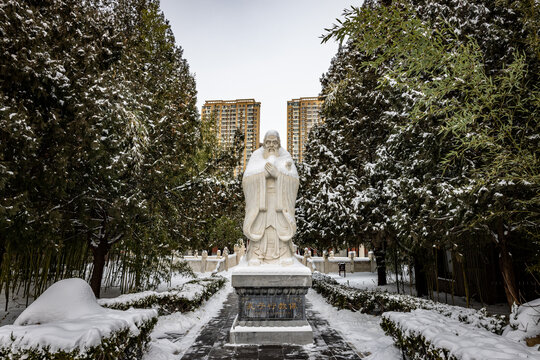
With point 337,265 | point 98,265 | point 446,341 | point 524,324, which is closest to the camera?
point 446,341

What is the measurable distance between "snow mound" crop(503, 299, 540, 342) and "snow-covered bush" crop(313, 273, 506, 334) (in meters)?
0.47

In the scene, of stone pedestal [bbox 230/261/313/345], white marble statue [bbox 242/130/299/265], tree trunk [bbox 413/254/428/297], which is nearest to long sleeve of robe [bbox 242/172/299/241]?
white marble statue [bbox 242/130/299/265]

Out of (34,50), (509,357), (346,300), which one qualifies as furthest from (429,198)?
(34,50)

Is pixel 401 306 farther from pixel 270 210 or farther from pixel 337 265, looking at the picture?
pixel 337 265

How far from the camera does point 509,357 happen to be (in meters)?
2.55

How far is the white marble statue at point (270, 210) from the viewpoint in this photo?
20.3ft

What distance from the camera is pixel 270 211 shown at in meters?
6.36

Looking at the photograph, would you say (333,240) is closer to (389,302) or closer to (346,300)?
(346,300)

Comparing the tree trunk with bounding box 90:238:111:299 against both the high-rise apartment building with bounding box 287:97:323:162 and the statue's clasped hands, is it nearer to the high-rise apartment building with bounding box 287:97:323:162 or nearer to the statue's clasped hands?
the statue's clasped hands

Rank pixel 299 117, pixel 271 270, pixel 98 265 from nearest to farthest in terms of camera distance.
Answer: pixel 271 270, pixel 98 265, pixel 299 117

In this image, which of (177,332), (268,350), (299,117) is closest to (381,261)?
(177,332)

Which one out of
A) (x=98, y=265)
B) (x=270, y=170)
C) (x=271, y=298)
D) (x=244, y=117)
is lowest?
(x=271, y=298)

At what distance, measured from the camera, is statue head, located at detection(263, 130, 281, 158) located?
6.68m

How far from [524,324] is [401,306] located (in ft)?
9.06
